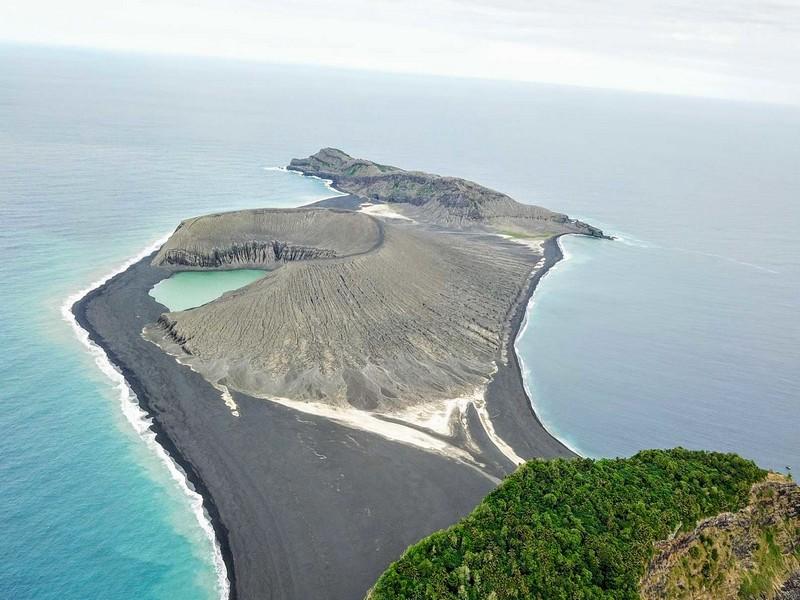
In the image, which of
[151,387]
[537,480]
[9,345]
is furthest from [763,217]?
[9,345]

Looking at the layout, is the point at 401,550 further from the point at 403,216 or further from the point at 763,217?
the point at 763,217

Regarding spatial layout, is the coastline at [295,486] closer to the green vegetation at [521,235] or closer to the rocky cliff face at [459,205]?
the green vegetation at [521,235]

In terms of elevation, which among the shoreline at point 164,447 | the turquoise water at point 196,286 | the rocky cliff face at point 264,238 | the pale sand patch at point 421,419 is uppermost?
the rocky cliff face at point 264,238

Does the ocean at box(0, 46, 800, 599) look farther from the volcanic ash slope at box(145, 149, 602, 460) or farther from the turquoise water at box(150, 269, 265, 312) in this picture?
the turquoise water at box(150, 269, 265, 312)

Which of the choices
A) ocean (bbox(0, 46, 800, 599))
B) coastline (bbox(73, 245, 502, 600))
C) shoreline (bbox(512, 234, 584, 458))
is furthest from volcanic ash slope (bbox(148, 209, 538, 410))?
ocean (bbox(0, 46, 800, 599))

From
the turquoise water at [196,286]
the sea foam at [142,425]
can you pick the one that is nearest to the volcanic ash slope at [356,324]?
the turquoise water at [196,286]
